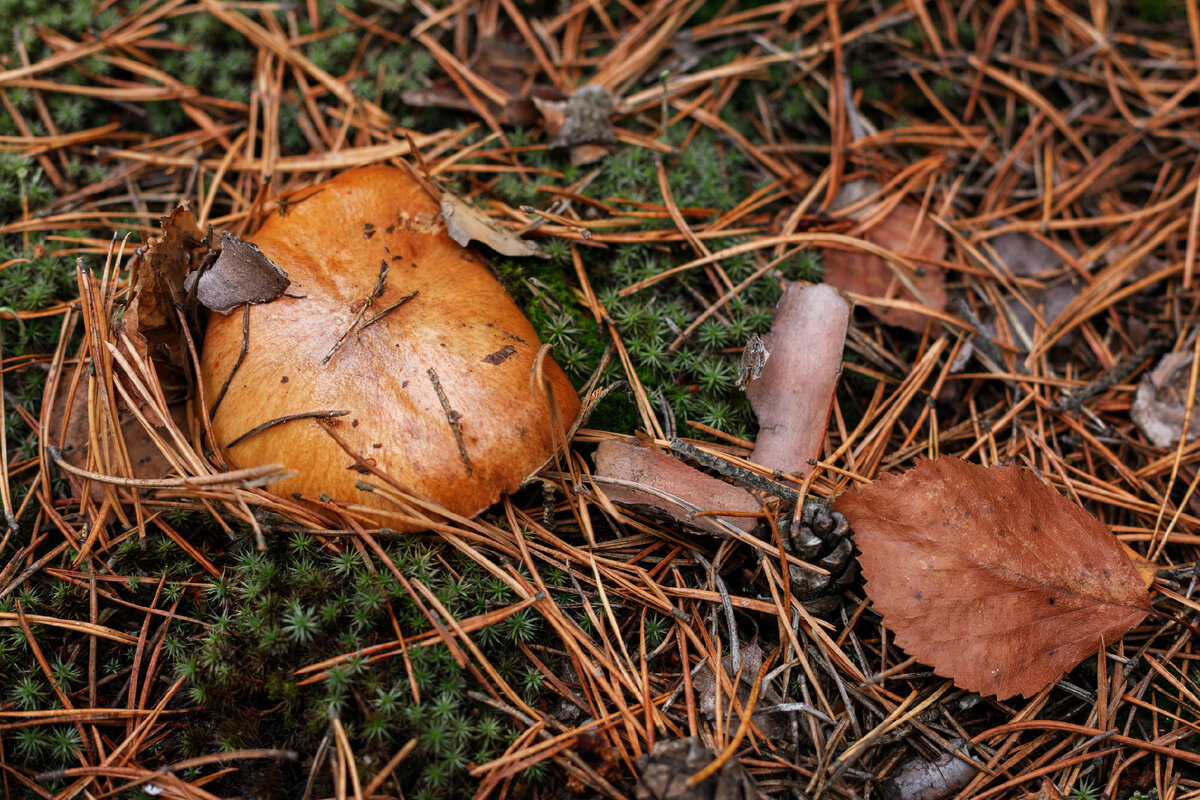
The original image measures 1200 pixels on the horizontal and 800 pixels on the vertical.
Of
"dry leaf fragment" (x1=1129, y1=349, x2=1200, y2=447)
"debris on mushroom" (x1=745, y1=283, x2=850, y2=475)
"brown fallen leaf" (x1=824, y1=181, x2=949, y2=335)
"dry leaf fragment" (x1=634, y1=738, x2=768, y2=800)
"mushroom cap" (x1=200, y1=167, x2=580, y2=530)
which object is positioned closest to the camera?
"dry leaf fragment" (x1=634, y1=738, x2=768, y2=800)

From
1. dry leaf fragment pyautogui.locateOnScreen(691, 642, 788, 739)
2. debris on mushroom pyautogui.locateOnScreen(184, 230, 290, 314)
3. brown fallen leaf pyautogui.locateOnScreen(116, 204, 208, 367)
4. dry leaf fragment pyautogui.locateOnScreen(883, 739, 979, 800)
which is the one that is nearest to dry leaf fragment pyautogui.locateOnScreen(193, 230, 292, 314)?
debris on mushroom pyautogui.locateOnScreen(184, 230, 290, 314)

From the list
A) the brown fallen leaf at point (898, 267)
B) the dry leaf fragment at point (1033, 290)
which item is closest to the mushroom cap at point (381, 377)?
the brown fallen leaf at point (898, 267)

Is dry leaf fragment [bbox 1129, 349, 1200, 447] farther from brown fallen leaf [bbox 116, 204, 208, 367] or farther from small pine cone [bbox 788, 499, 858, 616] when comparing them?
brown fallen leaf [bbox 116, 204, 208, 367]

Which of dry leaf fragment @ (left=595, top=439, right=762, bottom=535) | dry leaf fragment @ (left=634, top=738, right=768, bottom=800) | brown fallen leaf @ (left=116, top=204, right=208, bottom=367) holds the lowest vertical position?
dry leaf fragment @ (left=634, top=738, right=768, bottom=800)

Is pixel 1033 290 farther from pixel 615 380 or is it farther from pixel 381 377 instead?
pixel 381 377

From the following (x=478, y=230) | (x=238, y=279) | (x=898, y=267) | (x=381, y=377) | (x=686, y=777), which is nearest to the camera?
(x=686, y=777)

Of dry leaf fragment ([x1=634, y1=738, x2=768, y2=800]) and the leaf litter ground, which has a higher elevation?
the leaf litter ground

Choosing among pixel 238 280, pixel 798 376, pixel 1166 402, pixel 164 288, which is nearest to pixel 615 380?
pixel 798 376
